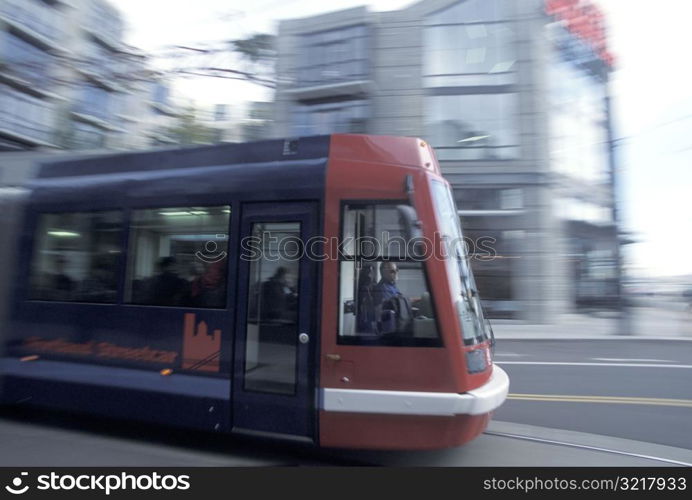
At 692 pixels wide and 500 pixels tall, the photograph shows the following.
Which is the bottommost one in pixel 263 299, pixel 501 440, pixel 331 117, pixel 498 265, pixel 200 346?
pixel 501 440

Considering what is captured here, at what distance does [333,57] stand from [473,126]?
6305 millimetres

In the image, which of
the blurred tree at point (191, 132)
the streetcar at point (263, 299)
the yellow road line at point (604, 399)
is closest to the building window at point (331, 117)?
the blurred tree at point (191, 132)

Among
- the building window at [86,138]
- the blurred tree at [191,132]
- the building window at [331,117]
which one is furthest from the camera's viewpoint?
the building window at [331,117]

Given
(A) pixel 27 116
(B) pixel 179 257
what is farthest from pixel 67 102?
(B) pixel 179 257

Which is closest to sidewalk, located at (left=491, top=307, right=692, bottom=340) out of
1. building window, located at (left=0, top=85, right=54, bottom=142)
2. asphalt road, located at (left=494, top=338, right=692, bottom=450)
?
asphalt road, located at (left=494, top=338, right=692, bottom=450)

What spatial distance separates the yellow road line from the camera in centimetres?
662

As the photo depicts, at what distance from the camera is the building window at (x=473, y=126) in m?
17.1

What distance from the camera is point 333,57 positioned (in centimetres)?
1897

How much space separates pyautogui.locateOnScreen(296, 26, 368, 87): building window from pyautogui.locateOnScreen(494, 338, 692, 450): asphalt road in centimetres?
1214

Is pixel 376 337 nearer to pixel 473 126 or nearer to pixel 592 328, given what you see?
pixel 592 328

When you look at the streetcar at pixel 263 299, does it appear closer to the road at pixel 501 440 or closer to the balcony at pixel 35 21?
the road at pixel 501 440

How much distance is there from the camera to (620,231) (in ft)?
45.6

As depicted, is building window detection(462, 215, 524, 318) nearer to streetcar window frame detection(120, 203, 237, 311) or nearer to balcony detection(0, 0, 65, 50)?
A: streetcar window frame detection(120, 203, 237, 311)

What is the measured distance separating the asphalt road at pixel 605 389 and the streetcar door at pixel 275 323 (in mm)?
3060
